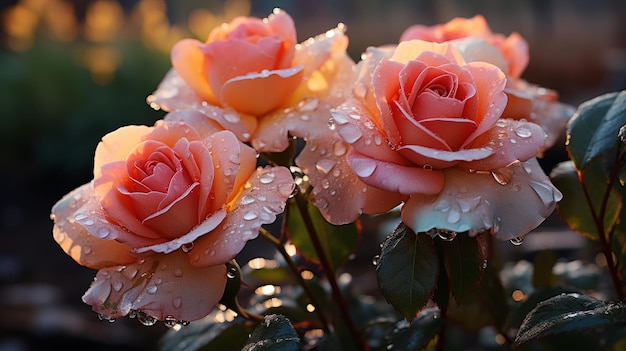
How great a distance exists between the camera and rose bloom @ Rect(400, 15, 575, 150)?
0.64 meters

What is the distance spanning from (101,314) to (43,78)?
141 inches

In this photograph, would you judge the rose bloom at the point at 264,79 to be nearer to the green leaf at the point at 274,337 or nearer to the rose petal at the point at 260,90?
the rose petal at the point at 260,90

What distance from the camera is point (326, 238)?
779mm

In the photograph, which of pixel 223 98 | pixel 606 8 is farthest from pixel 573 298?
pixel 606 8

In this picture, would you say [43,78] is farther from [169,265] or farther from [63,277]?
[169,265]

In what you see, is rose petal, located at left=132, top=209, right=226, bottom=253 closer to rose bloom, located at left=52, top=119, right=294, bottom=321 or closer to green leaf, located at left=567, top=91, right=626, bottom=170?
rose bloom, located at left=52, top=119, right=294, bottom=321

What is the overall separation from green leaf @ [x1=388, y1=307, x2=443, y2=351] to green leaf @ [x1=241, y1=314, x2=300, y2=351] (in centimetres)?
16

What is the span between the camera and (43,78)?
149 inches

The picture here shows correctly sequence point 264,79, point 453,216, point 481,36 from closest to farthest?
1. point 453,216
2. point 264,79
3. point 481,36

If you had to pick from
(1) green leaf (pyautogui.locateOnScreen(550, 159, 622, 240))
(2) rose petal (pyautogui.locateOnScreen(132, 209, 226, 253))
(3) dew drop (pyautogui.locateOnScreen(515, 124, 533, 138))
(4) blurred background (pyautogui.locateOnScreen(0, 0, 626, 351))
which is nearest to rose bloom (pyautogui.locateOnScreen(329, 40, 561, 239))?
(3) dew drop (pyautogui.locateOnScreen(515, 124, 533, 138))

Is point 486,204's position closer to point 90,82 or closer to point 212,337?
point 212,337

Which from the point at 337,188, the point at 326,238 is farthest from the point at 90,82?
the point at 337,188

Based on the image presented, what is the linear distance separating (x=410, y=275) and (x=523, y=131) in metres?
0.14

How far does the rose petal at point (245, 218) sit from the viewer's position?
488mm
